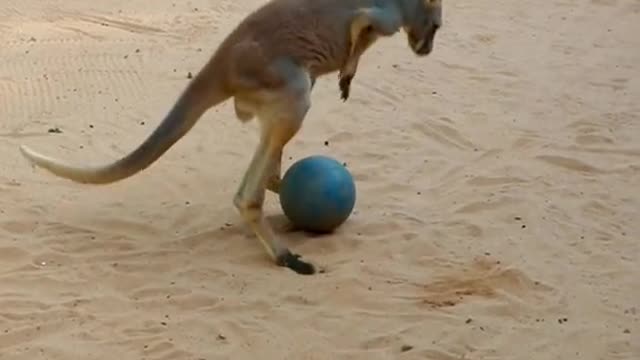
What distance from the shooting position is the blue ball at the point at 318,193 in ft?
19.4

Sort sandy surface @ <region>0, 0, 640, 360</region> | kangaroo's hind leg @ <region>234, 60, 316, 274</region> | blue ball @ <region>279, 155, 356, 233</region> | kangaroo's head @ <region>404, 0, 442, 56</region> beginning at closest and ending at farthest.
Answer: sandy surface @ <region>0, 0, 640, 360</region>, kangaroo's hind leg @ <region>234, 60, 316, 274</region>, blue ball @ <region>279, 155, 356, 233</region>, kangaroo's head @ <region>404, 0, 442, 56</region>

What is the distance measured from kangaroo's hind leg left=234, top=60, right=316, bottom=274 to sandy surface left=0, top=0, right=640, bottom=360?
0.36ft

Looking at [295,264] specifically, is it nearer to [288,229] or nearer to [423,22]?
[288,229]

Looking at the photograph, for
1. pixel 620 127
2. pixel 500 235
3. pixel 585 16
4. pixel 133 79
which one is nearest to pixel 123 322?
pixel 500 235

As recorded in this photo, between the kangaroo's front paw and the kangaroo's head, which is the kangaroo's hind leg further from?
the kangaroo's head

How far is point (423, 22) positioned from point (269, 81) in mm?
928

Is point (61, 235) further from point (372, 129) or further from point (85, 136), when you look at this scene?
point (372, 129)

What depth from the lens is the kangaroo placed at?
18.5 ft

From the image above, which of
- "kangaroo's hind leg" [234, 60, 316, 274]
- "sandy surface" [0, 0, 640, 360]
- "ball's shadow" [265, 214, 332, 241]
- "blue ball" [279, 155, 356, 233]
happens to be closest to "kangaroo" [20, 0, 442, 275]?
"kangaroo's hind leg" [234, 60, 316, 274]

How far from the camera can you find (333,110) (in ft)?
26.1

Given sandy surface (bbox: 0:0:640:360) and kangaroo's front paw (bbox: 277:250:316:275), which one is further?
kangaroo's front paw (bbox: 277:250:316:275)

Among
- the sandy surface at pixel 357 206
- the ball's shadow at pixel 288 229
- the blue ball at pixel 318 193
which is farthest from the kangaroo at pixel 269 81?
the sandy surface at pixel 357 206

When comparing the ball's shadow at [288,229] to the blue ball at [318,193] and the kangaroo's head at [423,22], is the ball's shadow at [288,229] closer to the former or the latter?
the blue ball at [318,193]

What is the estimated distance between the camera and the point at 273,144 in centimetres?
569
